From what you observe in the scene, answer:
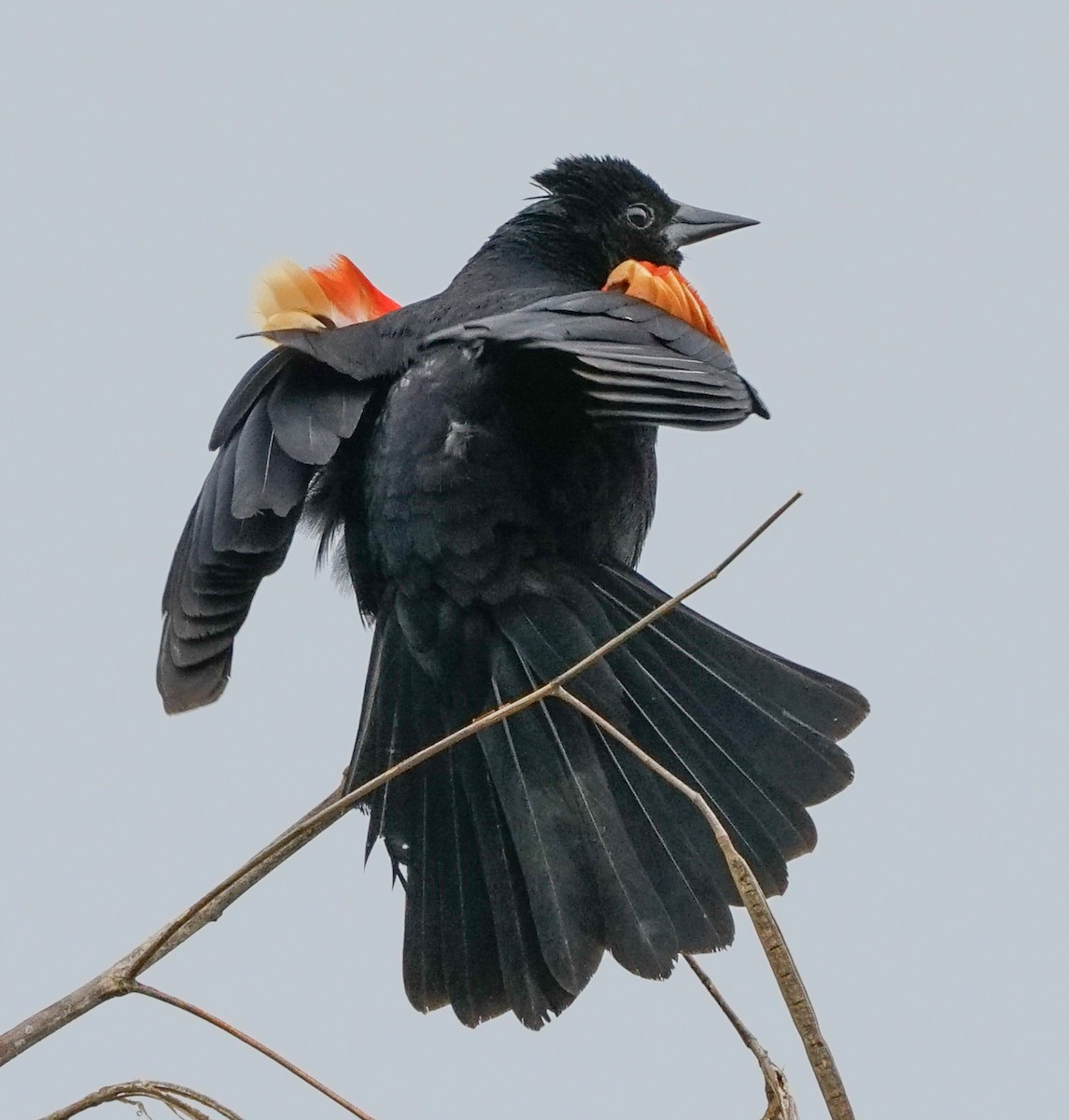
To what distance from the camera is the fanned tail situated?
8.48 feet

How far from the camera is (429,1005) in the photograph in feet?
8.78

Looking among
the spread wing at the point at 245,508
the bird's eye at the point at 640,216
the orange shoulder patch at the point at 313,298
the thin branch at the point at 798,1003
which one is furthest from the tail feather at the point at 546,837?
the bird's eye at the point at 640,216

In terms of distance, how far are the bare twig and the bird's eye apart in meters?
2.08

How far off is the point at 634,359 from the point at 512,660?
57cm

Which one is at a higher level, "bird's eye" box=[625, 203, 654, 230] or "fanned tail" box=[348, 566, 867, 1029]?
"bird's eye" box=[625, 203, 654, 230]

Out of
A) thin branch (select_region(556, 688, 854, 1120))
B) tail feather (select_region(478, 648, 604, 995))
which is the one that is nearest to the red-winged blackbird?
tail feather (select_region(478, 648, 604, 995))

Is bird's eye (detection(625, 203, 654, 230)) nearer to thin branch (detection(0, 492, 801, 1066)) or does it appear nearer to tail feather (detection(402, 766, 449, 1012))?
tail feather (detection(402, 766, 449, 1012))

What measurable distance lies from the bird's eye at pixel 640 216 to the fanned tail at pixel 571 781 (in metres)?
0.94

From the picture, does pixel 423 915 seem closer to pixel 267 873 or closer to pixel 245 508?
pixel 267 873

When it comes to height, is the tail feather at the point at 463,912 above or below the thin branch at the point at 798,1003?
above

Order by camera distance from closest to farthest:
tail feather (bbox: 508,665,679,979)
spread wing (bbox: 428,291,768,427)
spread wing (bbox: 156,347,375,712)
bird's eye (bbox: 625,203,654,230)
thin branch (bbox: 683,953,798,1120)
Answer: thin branch (bbox: 683,953,798,1120) < spread wing (bbox: 428,291,768,427) < tail feather (bbox: 508,665,679,979) < spread wing (bbox: 156,347,375,712) < bird's eye (bbox: 625,203,654,230)

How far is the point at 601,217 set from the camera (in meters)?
3.37

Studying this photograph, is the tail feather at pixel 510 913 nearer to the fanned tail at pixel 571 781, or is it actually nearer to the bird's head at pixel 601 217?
the fanned tail at pixel 571 781

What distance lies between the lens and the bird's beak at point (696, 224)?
11.5 feet
